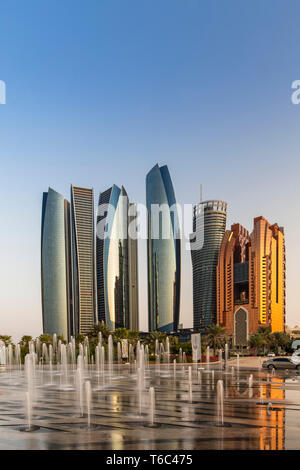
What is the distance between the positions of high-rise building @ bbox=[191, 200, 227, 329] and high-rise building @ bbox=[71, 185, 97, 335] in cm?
3977

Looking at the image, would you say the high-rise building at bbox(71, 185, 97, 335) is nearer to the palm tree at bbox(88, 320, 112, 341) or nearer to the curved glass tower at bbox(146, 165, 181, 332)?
the curved glass tower at bbox(146, 165, 181, 332)

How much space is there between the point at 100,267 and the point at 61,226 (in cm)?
1902

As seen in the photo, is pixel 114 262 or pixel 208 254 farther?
pixel 208 254

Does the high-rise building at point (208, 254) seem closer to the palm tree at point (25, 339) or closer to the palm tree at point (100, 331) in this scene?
the palm tree at point (100, 331)

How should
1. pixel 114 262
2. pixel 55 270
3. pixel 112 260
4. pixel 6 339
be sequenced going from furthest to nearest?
pixel 114 262
pixel 112 260
pixel 55 270
pixel 6 339

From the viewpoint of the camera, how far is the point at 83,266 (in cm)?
14975

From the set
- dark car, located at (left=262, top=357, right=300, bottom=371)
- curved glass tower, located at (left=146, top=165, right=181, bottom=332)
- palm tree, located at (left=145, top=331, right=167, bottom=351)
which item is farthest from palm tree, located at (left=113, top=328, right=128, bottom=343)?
curved glass tower, located at (left=146, top=165, right=181, bottom=332)

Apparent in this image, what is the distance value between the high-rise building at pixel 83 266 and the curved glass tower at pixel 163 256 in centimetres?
2605

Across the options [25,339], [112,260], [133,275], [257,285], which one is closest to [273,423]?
[25,339]

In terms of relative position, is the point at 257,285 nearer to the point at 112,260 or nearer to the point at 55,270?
the point at 112,260

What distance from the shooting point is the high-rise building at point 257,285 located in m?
132

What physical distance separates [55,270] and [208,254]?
54.8 meters

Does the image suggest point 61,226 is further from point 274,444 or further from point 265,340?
point 274,444

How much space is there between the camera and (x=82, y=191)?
158m
